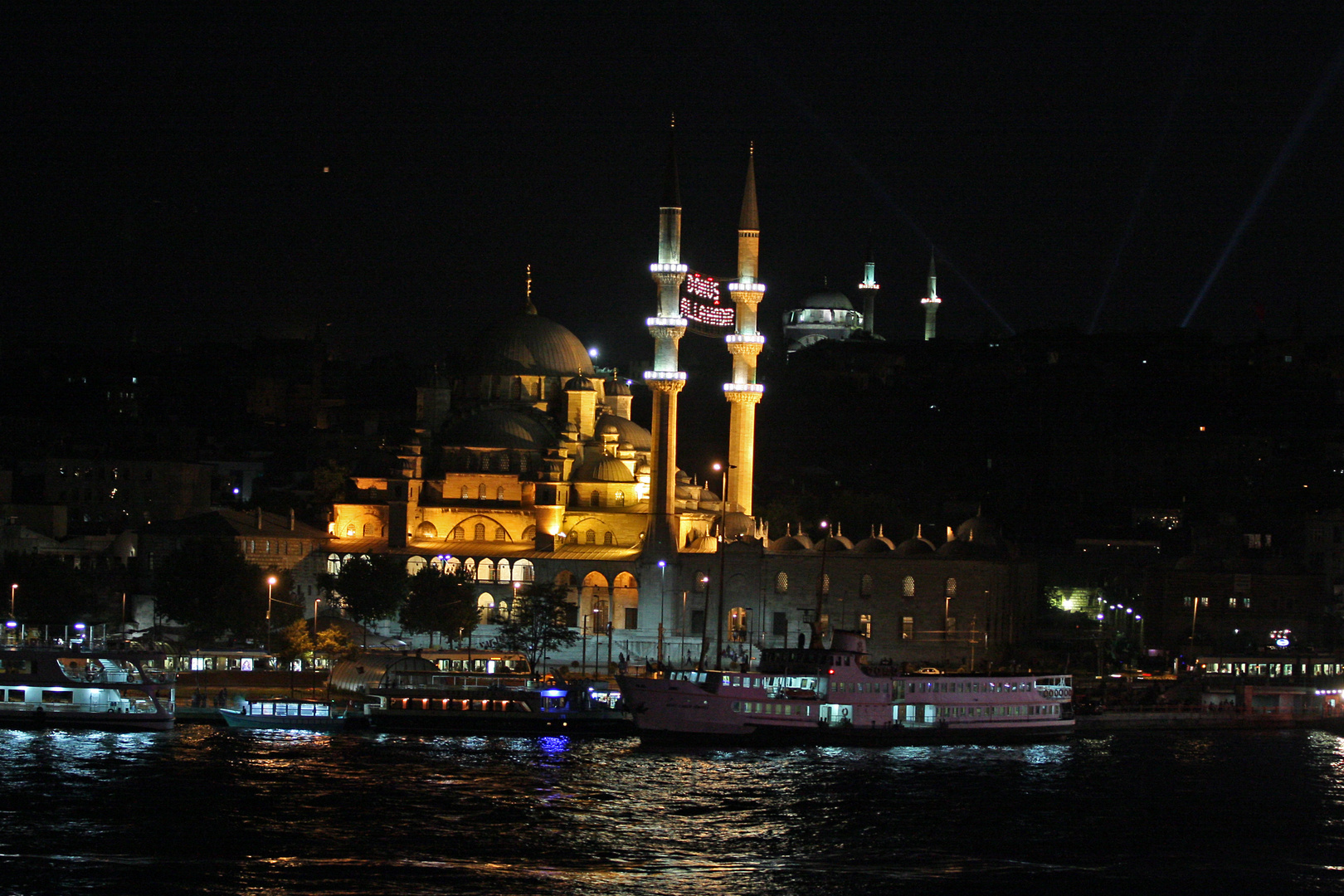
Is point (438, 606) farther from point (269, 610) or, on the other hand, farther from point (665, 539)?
point (665, 539)

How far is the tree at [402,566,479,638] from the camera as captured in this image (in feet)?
200

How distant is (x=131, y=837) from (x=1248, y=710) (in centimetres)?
3586

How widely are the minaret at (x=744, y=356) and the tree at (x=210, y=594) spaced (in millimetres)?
17821

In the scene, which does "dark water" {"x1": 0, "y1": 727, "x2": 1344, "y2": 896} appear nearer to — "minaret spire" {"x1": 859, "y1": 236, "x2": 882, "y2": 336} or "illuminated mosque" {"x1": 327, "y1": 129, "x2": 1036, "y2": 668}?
"illuminated mosque" {"x1": 327, "y1": 129, "x2": 1036, "y2": 668}

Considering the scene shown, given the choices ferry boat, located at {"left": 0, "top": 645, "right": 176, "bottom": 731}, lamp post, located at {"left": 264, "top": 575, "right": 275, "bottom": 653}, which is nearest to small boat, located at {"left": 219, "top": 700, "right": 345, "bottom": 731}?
ferry boat, located at {"left": 0, "top": 645, "right": 176, "bottom": 731}

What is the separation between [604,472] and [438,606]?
10826 millimetres

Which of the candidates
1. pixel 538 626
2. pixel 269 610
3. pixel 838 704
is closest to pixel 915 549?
pixel 538 626

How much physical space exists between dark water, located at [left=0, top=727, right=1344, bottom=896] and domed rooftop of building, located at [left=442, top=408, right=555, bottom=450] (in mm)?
22377

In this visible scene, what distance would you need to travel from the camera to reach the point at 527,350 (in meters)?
76.2

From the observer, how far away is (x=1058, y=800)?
142 ft

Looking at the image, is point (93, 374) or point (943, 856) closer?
point (943, 856)

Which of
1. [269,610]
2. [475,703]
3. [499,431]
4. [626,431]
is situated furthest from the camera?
[626,431]

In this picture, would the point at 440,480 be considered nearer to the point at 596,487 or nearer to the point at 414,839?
the point at 596,487

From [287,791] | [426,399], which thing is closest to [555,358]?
[426,399]
